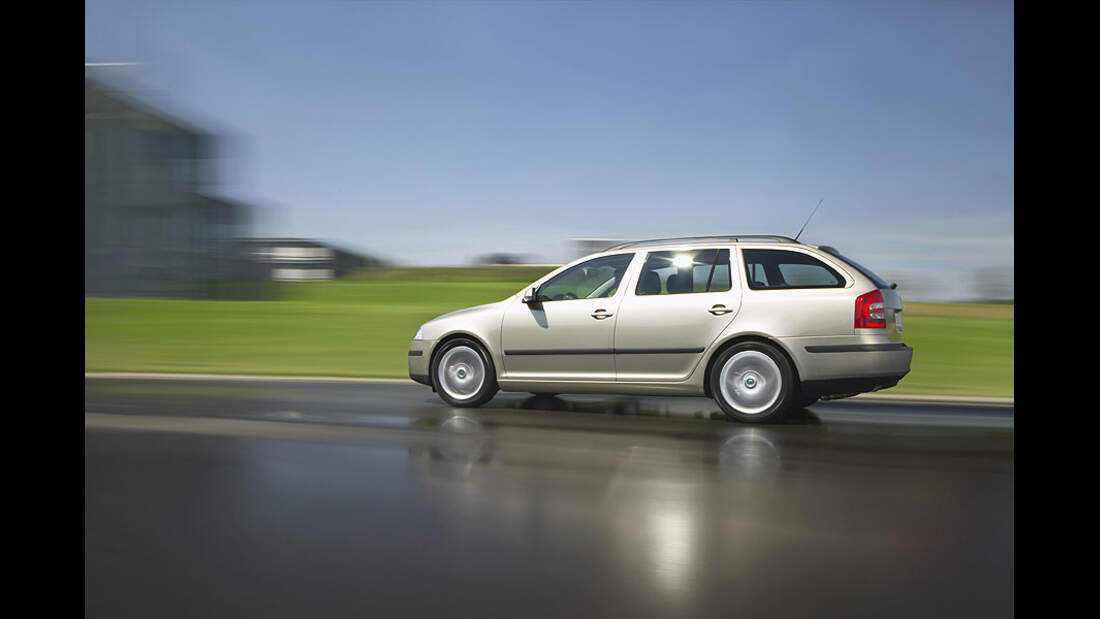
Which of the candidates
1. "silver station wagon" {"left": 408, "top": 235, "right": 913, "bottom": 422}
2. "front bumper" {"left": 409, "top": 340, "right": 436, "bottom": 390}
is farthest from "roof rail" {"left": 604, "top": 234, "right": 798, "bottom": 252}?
"front bumper" {"left": 409, "top": 340, "right": 436, "bottom": 390}

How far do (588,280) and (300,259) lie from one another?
17545 mm

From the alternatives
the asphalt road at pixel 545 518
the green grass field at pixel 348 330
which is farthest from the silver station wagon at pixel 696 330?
the green grass field at pixel 348 330

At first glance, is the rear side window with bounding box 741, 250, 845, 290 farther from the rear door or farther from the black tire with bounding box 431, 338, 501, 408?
the black tire with bounding box 431, 338, 501, 408

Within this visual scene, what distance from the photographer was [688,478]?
494 cm

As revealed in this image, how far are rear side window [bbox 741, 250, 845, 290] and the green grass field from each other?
489cm

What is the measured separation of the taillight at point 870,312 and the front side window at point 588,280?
2.20m

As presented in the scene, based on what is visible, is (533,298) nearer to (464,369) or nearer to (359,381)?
(464,369)

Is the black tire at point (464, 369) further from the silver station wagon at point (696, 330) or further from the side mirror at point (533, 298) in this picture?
the side mirror at point (533, 298)

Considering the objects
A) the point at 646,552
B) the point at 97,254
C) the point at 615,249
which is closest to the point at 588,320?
the point at 615,249

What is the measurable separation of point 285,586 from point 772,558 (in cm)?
201

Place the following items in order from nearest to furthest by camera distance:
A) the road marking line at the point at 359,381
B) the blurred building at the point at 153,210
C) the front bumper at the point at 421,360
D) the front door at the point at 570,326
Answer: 1. the front door at the point at 570,326
2. the front bumper at the point at 421,360
3. the road marking line at the point at 359,381
4. the blurred building at the point at 153,210

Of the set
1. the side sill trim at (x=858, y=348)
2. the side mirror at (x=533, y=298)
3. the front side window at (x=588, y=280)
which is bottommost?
the side sill trim at (x=858, y=348)

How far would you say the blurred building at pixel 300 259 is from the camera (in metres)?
23.0
